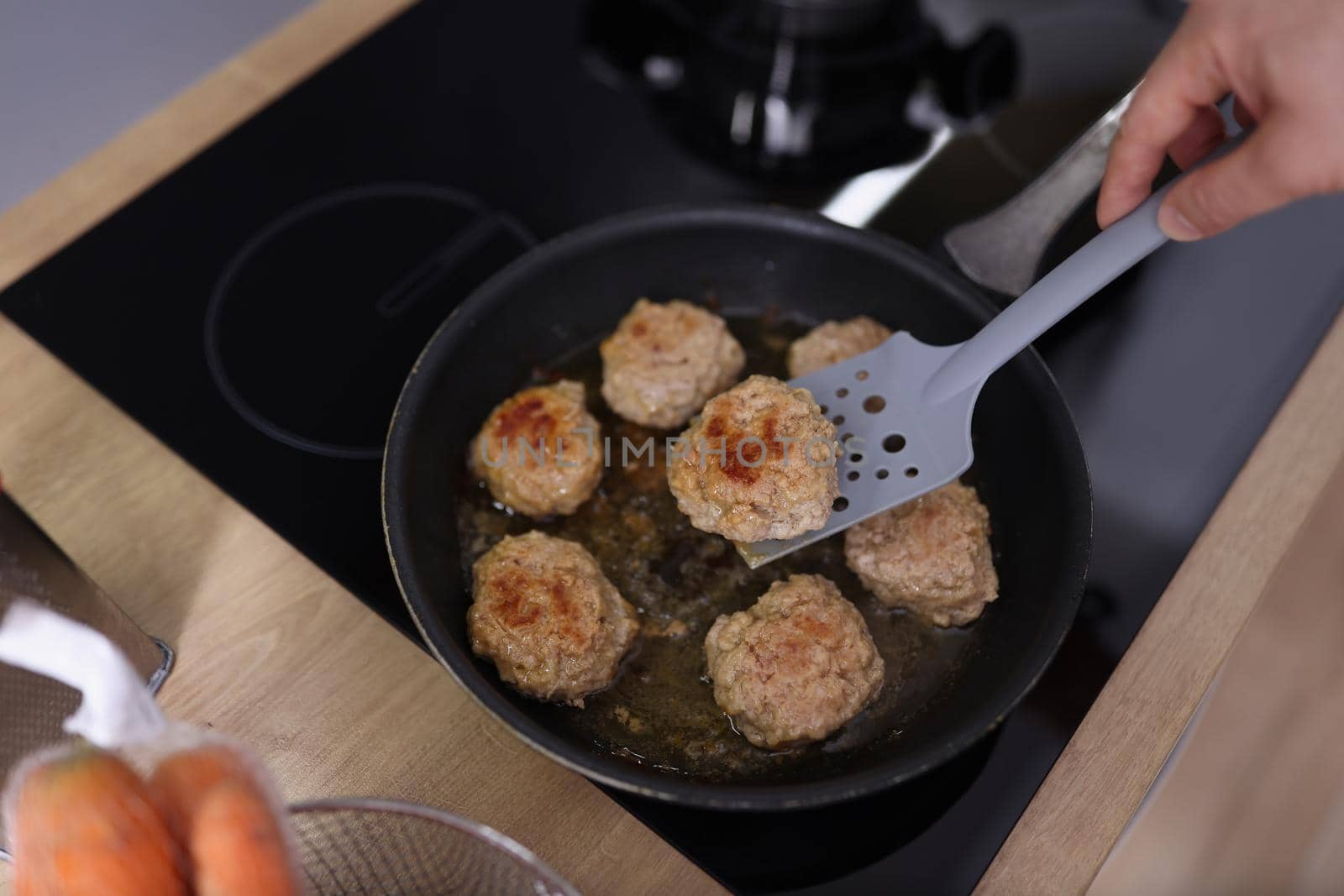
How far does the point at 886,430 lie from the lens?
3.86ft

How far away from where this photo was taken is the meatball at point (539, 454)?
119 centimetres

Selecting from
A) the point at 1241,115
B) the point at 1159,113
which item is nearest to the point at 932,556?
the point at 1159,113

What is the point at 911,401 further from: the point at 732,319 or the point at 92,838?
the point at 92,838

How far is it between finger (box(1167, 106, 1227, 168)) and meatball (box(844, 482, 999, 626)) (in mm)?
473

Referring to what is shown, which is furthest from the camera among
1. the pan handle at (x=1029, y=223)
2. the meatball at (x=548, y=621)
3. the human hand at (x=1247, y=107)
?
the pan handle at (x=1029, y=223)

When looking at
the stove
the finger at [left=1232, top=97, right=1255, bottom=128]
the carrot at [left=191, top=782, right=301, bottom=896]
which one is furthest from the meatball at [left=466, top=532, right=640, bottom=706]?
the finger at [left=1232, top=97, right=1255, bottom=128]

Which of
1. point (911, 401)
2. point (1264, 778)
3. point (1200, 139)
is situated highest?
point (1200, 139)

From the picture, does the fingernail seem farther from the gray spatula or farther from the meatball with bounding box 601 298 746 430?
the meatball with bounding box 601 298 746 430

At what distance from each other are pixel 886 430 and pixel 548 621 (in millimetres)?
473

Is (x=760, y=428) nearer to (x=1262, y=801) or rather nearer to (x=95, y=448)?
(x=95, y=448)

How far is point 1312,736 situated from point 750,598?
1331 mm

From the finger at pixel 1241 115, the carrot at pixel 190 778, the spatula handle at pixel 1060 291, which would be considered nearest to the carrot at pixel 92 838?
the carrot at pixel 190 778

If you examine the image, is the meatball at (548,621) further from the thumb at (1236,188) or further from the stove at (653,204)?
the thumb at (1236,188)

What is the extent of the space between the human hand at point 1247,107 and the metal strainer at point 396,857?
0.85 meters
